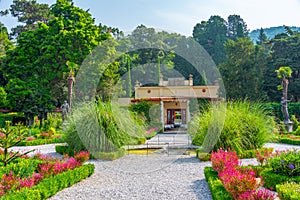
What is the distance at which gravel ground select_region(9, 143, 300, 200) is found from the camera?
4.61 meters

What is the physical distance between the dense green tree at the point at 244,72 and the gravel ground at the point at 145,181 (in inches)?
689

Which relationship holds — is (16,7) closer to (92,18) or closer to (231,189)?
(92,18)

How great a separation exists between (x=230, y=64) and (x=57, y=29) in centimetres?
1432

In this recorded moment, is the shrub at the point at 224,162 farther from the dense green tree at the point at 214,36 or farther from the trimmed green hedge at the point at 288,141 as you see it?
the dense green tree at the point at 214,36

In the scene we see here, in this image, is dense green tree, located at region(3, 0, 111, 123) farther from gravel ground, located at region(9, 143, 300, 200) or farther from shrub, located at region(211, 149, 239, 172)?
shrub, located at region(211, 149, 239, 172)

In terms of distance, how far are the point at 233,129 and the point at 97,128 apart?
12.0ft

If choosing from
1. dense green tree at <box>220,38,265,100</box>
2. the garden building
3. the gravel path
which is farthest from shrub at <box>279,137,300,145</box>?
dense green tree at <box>220,38,265,100</box>

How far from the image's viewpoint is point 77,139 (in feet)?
27.3

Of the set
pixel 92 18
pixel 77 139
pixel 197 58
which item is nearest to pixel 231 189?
pixel 77 139

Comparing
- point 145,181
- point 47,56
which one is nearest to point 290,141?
point 145,181

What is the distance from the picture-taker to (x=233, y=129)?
25.1 ft

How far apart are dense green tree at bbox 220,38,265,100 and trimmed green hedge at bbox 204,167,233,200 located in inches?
753

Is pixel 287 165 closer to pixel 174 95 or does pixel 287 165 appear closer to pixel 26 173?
pixel 26 173

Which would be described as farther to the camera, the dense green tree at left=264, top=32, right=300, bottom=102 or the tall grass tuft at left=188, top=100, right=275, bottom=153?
the dense green tree at left=264, top=32, right=300, bottom=102
